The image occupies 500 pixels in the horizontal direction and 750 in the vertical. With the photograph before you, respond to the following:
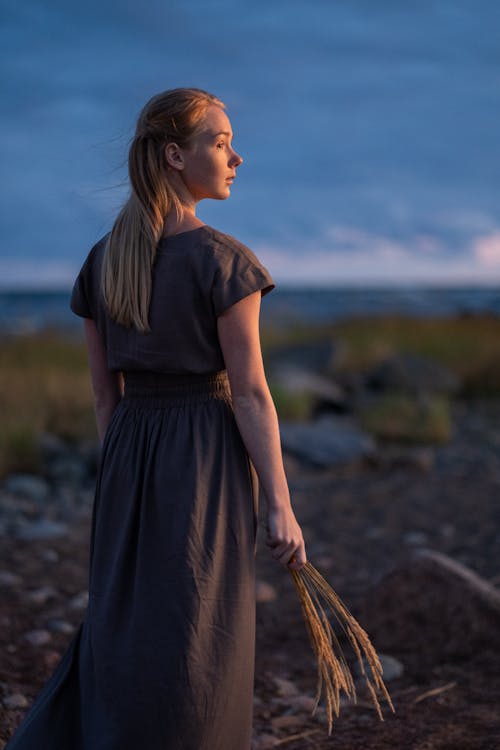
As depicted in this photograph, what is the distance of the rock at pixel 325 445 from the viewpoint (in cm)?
747

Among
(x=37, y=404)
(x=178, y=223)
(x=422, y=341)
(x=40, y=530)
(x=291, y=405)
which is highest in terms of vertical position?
(x=422, y=341)

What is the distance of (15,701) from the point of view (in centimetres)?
307

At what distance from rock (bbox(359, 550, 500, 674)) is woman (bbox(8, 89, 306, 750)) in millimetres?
1550

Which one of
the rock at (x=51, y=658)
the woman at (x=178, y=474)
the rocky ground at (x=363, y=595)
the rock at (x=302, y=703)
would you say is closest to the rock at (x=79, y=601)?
the rocky ground at (x=363, y=595)

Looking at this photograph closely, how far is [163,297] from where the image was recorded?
2295 millimetres

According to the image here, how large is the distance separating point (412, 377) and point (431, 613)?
8.16m

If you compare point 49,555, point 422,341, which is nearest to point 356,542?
point 49,555

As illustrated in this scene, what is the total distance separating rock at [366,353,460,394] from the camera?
38.2 feet

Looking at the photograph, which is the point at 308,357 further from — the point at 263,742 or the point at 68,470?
the point at 263,742

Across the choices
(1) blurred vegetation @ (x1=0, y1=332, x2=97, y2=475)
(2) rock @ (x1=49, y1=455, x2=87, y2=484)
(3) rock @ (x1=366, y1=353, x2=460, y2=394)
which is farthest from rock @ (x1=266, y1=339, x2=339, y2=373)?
(2) rock @ (x1=49, y1=455, x2=87, y2=484)

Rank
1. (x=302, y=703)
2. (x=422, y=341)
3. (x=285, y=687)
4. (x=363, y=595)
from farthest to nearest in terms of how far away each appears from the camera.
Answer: (x=422, y=341)
(x=363, y=595)
(x=285, y=687)
(x=302, y=703)

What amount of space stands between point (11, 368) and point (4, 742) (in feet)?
28.1

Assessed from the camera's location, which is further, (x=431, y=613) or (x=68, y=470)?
(x=68, y=470)

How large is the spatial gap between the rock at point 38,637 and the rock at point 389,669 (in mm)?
1307
